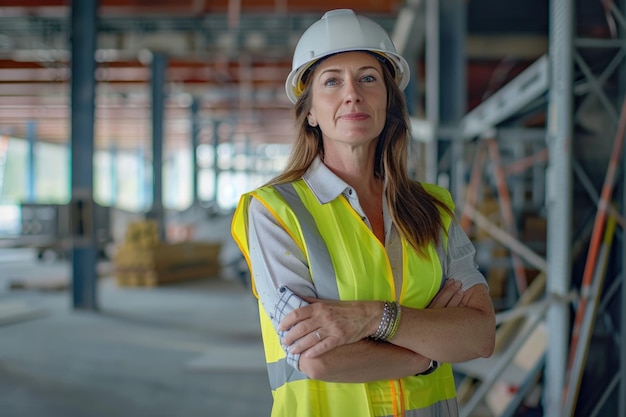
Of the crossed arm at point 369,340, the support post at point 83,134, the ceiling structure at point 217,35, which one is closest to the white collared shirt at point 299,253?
the crossed arm at point 369,340

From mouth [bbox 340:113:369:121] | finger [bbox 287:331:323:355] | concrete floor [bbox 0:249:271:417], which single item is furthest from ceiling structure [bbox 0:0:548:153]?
finger [bbox 287:331:323:355]

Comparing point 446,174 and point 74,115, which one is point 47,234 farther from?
point 446,174

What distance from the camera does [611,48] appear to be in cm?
419

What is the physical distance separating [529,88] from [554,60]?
872mm

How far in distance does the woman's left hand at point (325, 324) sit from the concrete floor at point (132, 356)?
3.90 metres

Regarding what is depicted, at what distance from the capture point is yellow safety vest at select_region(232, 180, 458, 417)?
76.9 inches

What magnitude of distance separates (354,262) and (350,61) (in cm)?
70

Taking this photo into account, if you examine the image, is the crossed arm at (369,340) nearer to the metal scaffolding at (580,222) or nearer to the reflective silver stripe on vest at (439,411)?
the reflective silver stripe on vest at (439,411)

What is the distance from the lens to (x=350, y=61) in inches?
85.6

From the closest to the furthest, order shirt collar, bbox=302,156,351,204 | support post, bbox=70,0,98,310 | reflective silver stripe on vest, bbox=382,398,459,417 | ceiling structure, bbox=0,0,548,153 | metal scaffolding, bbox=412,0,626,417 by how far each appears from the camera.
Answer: reflective silver stripe on vest, bbox=382,398,459,417
shirt collar, bbox=302,156,351,204
metal scaffolding, bbox=412,0,626,417
support post, bbox=70,0,98,310
ceiling structure, bbox=0,0,548,153

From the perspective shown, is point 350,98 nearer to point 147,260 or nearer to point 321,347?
point 321,347

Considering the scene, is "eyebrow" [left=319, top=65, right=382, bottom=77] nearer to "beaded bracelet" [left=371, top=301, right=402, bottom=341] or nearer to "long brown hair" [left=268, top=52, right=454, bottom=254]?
"long brown hair" [left=268, top=52, right=454, bottom=254]

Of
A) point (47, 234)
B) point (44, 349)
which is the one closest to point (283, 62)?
point (47, 234)

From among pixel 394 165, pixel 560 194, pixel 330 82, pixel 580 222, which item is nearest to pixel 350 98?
pixel 330 82
